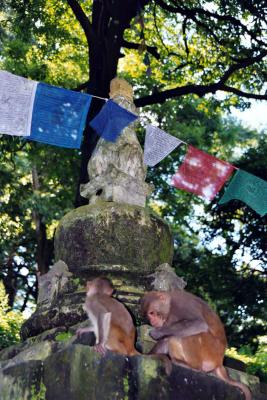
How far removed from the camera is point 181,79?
50.1 feet

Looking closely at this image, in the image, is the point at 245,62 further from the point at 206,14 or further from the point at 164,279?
the point at 164,279

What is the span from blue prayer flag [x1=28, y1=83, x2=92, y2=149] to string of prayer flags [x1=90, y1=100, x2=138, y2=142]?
0.65m

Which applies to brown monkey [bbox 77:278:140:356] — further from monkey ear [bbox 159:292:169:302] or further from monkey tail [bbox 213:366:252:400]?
monkey tail [bbox 213:366:252:400]

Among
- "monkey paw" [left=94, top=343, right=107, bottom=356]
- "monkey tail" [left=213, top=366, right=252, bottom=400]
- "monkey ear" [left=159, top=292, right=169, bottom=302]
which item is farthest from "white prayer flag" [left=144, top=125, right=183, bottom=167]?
"monkey paw" [left=94, top=343, right=107, bottom=356]

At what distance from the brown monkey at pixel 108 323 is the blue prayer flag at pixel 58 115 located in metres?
3.39

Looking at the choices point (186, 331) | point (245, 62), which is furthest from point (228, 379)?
point (245, 62)

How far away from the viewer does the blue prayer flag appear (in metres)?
8.13

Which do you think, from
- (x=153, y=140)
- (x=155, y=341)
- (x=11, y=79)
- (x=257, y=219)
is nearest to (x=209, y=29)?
(x=257, y=219)

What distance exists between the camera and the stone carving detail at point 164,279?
6.25 m

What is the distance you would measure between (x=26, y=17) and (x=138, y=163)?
7.58 metres

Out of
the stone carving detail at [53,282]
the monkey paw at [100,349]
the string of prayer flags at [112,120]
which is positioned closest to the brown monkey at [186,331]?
the monkey paw at [100,349]

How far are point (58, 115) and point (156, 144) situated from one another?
1.33 metres

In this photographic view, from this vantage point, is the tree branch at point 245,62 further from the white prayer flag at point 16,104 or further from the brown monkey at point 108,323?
the brown monkey at point 108,323

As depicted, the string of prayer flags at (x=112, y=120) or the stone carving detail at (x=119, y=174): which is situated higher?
the string of prayer flags at (x=112, y=120)
